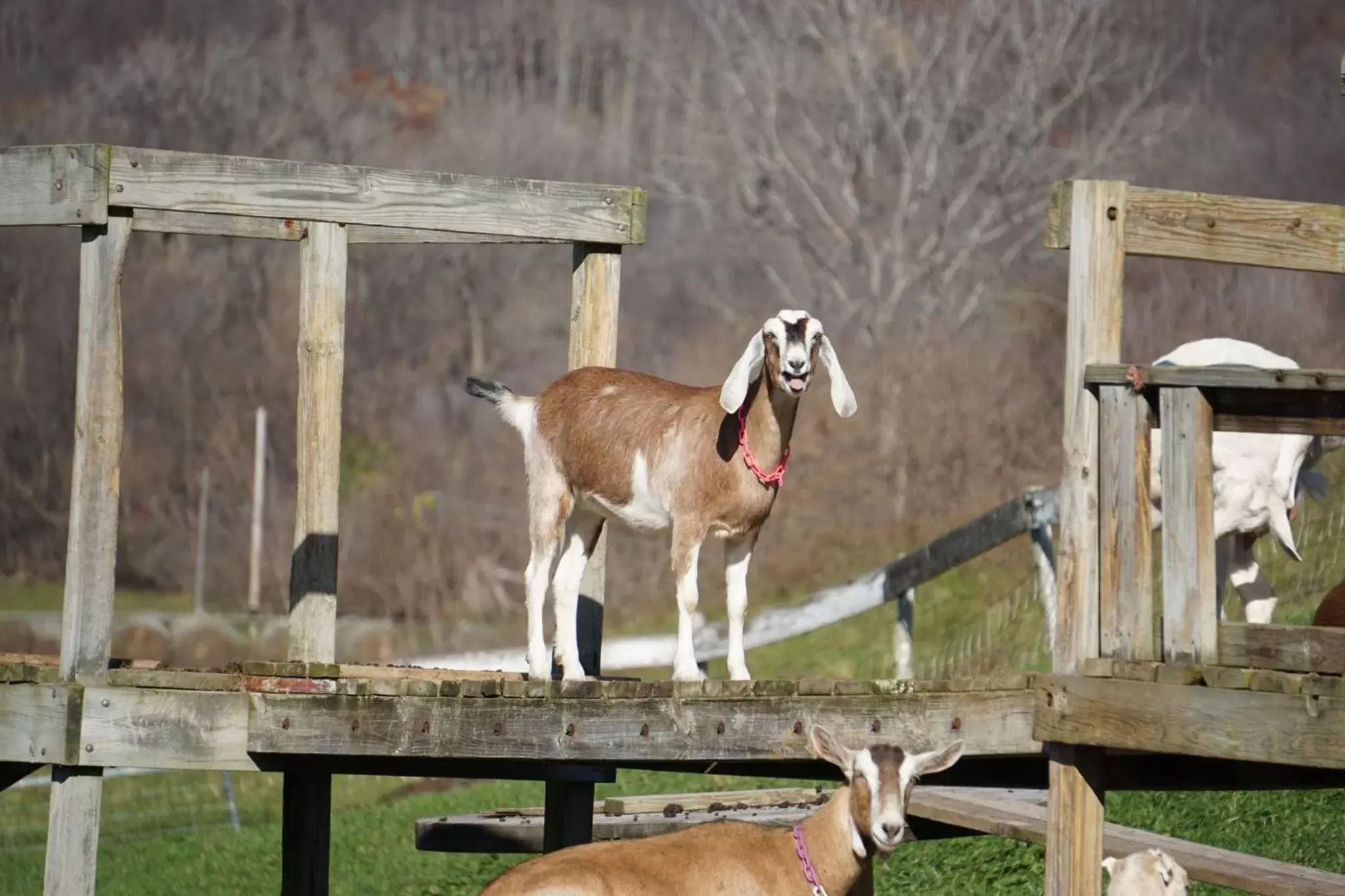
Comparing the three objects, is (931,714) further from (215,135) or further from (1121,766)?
(215,135)

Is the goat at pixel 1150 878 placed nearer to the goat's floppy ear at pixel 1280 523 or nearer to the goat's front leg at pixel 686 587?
the goat's front leg at pixel 686 587

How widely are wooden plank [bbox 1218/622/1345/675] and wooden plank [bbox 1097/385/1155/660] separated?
27 cm

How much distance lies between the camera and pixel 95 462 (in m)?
7.43

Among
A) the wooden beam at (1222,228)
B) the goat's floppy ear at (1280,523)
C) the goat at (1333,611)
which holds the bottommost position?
the goat at (1333,611)

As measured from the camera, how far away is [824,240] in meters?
26.4

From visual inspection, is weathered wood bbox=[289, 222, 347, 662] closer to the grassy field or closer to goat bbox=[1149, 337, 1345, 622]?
goat bbox=[1149, 337, 1345, 622]

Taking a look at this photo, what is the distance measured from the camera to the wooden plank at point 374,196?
7.61 meters

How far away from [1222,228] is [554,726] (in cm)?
283

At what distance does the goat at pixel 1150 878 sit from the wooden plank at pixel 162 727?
303 cm

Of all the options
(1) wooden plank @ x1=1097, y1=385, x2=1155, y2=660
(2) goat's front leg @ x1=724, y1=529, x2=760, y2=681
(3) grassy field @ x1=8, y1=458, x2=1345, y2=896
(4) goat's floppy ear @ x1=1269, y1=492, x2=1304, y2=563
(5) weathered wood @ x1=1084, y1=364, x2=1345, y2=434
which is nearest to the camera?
(5) weathered wood @ x1=1084, y1=364, x2=1345, y2=434

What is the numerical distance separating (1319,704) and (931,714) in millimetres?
1591

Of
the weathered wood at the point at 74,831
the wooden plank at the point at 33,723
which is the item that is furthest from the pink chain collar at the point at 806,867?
the wooden plank at the point at 33,723

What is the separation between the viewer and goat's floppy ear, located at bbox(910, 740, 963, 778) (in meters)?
7.18

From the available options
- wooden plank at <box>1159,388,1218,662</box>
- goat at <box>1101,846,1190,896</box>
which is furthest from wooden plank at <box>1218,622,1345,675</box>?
goat at <box>1101,846,1190,896</box>
